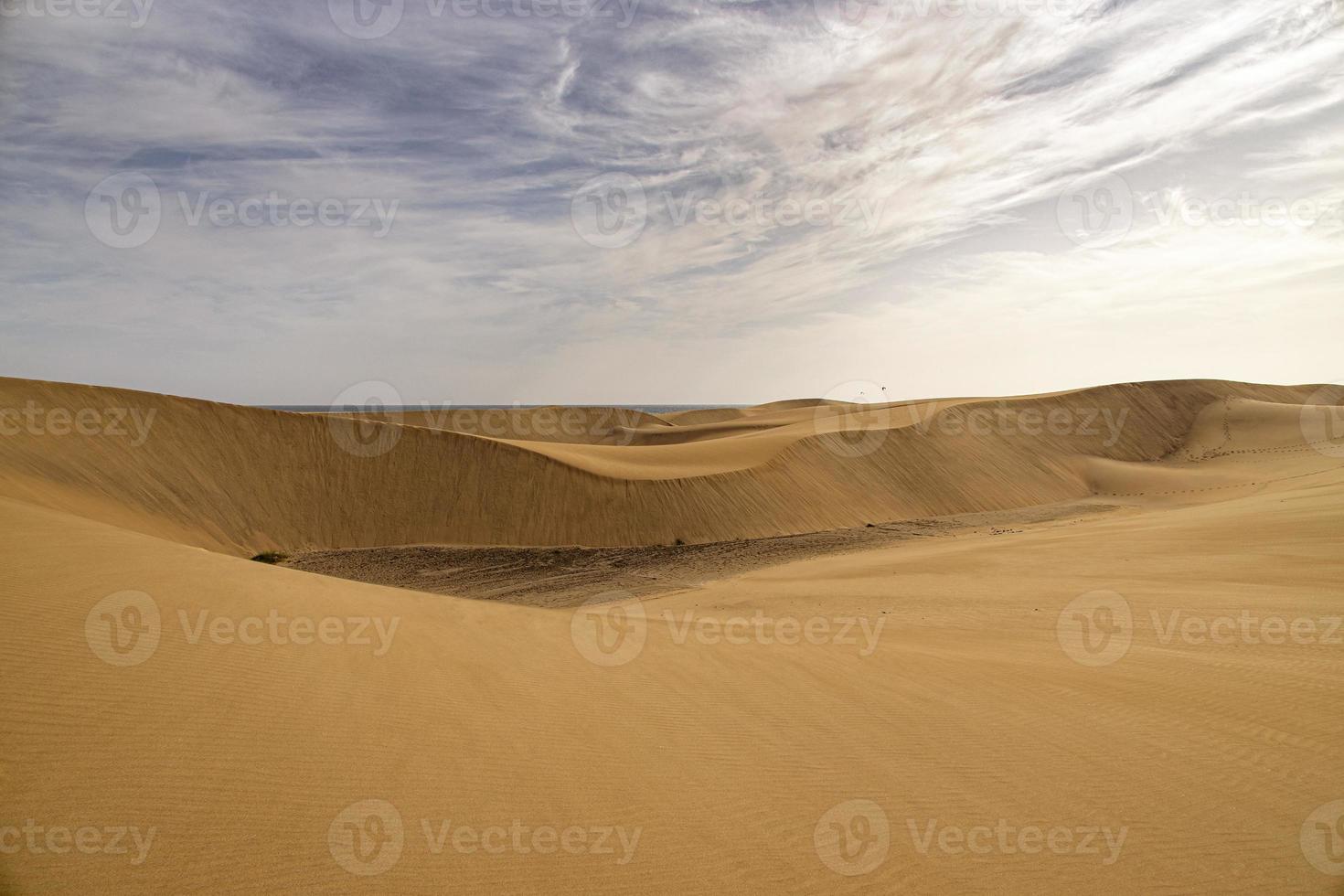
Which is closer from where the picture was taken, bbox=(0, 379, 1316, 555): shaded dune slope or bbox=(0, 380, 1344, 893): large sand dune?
bbox=(0, 380, 1344, 893): large sand dune

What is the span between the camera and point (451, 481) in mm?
26734

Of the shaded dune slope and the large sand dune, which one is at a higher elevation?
the shaded dune slope

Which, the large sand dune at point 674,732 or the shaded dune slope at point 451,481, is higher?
the shaded dune slope at point 451,481

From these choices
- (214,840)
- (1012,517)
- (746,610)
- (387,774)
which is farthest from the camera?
(1012,517)

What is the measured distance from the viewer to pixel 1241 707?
5.90 meters

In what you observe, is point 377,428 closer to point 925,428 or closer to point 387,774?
point 925,428

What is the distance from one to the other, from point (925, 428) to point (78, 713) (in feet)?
108

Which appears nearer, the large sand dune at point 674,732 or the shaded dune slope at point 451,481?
the large sand dune at point 674,732

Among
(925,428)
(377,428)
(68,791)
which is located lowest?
(68,791)

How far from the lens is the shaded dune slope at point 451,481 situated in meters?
22.5

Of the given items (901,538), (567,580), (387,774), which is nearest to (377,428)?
(567,580)

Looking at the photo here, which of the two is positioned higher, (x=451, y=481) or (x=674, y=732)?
(x=451, y=481)

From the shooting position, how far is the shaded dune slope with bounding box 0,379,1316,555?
22.5m

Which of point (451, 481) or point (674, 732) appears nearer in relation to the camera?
point (674, 732)
